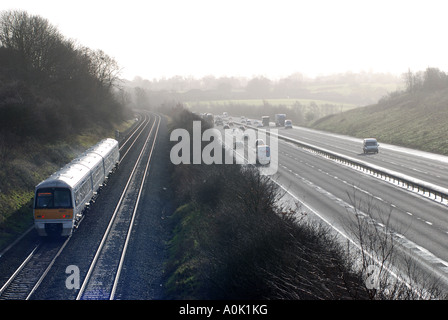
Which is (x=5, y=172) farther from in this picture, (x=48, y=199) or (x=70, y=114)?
(x=70, y=114)

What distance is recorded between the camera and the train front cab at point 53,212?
19.4 m

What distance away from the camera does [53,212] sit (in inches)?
768

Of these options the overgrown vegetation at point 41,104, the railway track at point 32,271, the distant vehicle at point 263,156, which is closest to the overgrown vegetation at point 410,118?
the distant vehicle at point 263,156

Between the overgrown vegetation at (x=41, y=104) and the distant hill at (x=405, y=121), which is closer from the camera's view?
the overgrown vegetation at (x=41, y=104)

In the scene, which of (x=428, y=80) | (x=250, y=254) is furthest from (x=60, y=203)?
(x=428, y=80)

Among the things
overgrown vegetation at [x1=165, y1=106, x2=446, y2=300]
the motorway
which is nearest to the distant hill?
the motorway

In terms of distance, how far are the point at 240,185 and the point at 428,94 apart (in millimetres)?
74833

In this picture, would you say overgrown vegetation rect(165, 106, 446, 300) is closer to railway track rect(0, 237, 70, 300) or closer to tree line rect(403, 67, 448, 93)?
railway track rect(0, 237, 70, 300)

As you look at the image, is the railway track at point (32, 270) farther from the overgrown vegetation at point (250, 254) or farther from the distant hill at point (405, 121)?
the distant hill at point (405, 121)

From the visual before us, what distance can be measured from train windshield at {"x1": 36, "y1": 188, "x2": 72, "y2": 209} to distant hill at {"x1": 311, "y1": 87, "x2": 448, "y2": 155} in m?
40.7

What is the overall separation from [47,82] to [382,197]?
41894 millimetres

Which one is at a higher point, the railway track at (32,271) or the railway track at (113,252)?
the railway track at (32,271)

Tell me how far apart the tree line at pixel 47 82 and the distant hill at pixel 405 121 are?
3942 cm

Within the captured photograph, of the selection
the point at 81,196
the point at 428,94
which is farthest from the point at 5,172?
the point at 428,94
